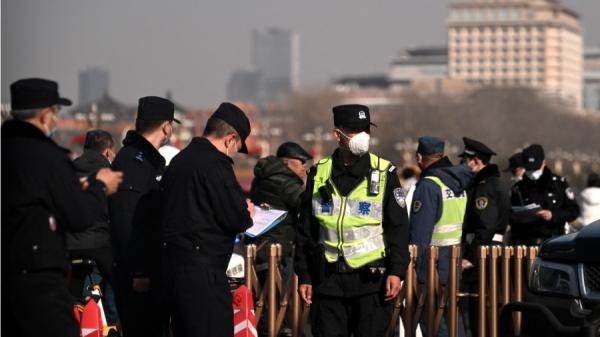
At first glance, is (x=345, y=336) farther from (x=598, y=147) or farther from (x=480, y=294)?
(x=598, y=147)

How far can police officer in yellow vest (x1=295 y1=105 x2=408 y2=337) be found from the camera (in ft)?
30.2

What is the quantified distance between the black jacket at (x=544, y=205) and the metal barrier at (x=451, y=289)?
2207 millimetres

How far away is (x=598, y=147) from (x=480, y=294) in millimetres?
151191

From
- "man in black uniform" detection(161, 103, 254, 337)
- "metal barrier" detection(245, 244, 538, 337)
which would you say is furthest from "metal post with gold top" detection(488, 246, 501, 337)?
"man in black uniform" detection(161, 103, 254, 337)

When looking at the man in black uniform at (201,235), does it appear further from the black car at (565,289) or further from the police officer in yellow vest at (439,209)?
the police officer in yellow vest at (439,209)

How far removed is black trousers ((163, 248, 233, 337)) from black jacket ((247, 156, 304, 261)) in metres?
4.29

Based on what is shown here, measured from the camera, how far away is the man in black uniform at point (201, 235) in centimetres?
871

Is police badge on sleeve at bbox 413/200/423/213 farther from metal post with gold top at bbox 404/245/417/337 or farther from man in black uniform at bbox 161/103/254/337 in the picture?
man in black uniform at bbox 161/103/254/337

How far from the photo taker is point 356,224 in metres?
9.24

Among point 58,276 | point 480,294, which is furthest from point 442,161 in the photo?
point 58,276

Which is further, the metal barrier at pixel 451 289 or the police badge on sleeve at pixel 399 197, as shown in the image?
the metal barrier at pixel 451 289

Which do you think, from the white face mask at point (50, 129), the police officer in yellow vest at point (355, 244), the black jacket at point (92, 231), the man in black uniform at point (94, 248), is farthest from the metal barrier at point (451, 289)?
the white face mask at point (50, 129)

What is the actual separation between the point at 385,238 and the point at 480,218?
10.0 feet

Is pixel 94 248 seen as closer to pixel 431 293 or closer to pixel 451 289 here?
pixel 431 293
